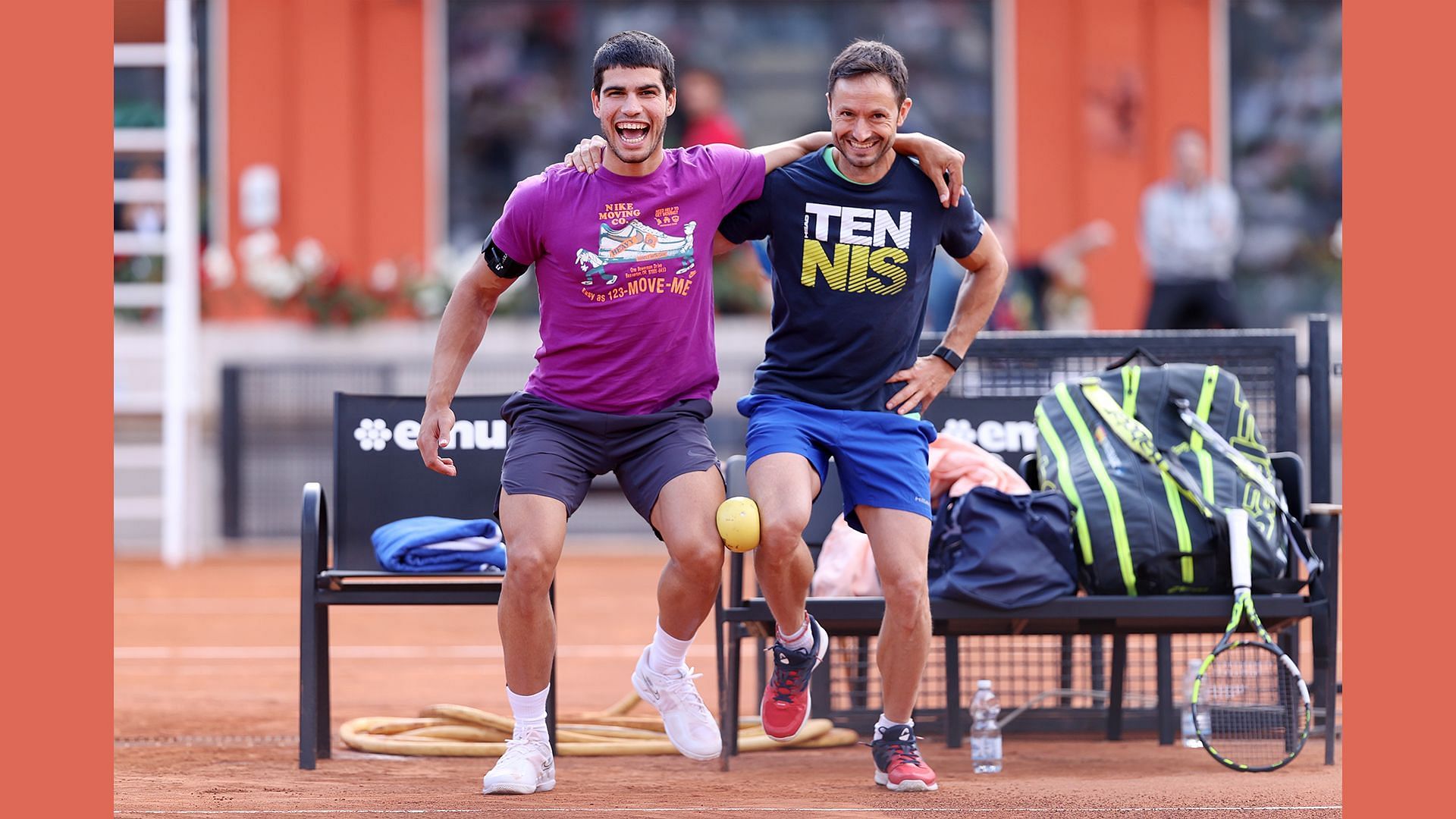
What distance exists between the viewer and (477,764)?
605cm

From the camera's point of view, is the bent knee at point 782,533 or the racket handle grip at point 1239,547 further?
the racket handle grip at point 1239,547

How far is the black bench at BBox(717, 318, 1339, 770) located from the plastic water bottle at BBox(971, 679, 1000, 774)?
0.73ft

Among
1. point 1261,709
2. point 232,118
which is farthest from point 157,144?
point 1261,709

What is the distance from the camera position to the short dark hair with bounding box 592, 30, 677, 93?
5.39 m

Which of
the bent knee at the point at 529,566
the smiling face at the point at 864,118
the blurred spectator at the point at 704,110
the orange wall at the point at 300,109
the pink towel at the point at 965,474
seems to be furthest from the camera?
the orange wall at the point at 300,109

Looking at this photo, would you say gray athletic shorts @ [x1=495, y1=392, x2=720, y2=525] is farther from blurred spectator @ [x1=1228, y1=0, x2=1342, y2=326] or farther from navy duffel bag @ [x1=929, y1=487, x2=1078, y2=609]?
blurred spectator @ [x1=1228, y1=0, x2=1342, y2=326]

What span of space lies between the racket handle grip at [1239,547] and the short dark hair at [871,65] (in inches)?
66.9

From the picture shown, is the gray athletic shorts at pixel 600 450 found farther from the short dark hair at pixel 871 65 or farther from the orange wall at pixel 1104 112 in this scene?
the orange wall at pixel 1104 112

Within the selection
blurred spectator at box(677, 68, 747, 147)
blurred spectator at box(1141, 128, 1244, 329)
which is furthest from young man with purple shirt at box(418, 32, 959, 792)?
blurred spectator at box(1141, 128, 1244, 329)

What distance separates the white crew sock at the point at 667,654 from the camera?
559cm

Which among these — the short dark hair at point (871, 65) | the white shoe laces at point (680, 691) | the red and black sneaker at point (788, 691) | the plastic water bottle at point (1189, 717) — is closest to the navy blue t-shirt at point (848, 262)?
the short dark hair at point (871, 65)

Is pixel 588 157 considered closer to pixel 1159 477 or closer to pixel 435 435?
pixel 435 435

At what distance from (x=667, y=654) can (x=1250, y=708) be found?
2020mm

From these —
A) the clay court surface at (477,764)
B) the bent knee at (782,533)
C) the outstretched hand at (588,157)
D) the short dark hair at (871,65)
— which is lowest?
the clay court surface at (477,764)
